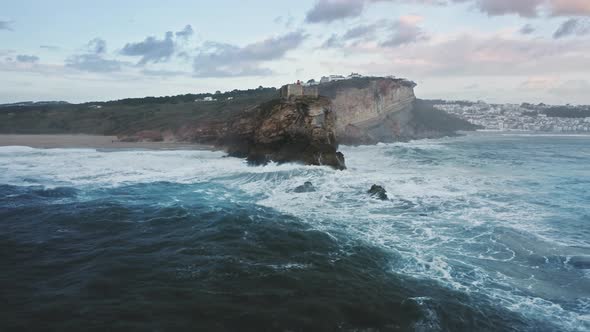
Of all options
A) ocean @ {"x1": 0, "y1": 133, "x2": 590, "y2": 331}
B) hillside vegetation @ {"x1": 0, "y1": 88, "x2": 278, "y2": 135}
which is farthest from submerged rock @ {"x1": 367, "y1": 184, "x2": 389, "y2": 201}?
hillside vegetation @ {"x1": 0, "y1": 88, "x2": 278, "y2": 135}

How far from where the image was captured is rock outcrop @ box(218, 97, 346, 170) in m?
30.2

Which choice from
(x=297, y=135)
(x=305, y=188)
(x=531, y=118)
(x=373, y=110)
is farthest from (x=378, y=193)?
(x=531, y=118)

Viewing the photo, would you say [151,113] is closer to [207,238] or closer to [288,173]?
[288,173]

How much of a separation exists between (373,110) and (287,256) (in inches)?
2196

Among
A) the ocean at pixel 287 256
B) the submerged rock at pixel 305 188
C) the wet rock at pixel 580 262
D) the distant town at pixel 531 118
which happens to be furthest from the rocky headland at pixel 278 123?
the distant town at pixel 531 118

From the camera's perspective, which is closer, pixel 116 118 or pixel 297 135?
pixel 297 135

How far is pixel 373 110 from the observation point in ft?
215

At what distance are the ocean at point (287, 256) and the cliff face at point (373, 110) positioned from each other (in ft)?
114

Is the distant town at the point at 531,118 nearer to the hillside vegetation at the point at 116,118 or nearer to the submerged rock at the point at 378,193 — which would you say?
the hillside vegetation at the point at 116,118

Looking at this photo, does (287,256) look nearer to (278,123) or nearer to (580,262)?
(580,262)

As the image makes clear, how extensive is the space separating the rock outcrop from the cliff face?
81.3ft

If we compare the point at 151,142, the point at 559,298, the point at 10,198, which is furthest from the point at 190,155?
the point at 559,298

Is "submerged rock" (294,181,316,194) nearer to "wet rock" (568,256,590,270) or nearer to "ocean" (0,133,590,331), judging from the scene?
"ocean" (0,133,590,331)

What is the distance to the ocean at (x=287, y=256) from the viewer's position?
9000 millimetres
